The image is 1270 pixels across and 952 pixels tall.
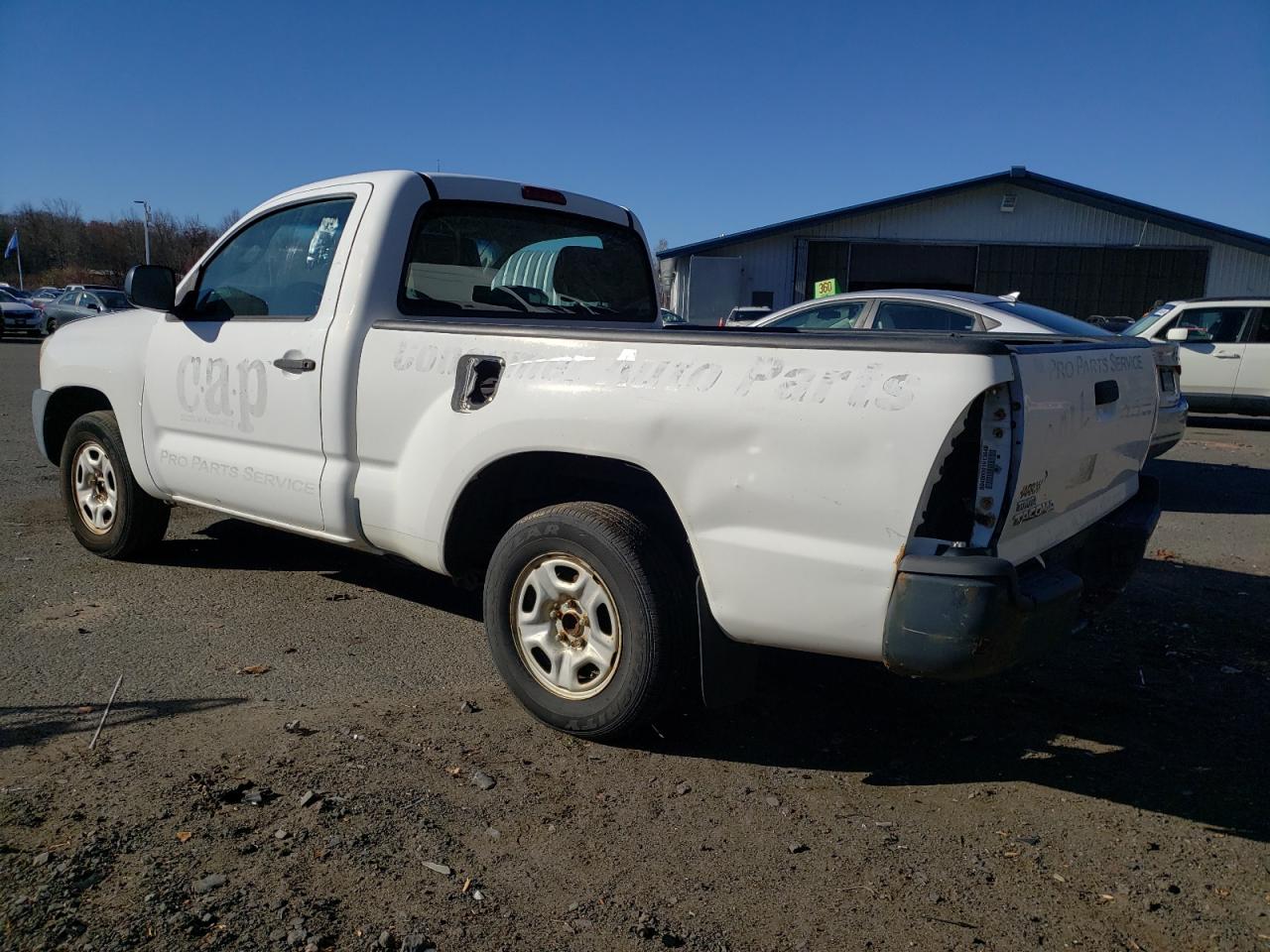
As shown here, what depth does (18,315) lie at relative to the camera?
1224 inches

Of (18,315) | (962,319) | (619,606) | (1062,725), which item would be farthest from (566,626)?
(18,315)

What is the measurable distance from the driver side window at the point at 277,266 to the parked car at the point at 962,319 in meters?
4.64

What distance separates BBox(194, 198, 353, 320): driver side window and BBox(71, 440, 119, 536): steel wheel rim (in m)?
1.19

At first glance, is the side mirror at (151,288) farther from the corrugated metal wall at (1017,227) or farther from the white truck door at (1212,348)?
the corrugated metal wall at (1017,227)

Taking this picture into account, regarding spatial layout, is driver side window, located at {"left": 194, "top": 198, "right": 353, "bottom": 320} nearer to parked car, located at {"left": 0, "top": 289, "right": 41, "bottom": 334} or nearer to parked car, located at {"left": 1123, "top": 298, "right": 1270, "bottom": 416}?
parked car, located at {"left": 1123, "top": 298, "right": 1270, "bottom": 416}

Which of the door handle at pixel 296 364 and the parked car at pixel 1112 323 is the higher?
the parked car at pixel 1112 323

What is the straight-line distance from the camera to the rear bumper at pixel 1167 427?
7754 mm

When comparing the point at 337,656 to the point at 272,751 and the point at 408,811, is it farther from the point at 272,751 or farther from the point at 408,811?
the point at 408,811

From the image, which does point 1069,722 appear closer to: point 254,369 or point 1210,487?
point 254,369

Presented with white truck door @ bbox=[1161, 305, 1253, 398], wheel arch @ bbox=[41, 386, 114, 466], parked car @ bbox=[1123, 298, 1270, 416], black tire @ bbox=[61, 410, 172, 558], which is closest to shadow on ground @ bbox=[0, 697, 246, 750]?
black tire @ bbox=[61, 410, 172, 558]

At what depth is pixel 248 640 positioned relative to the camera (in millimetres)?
4480

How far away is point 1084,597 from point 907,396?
161 centimetres

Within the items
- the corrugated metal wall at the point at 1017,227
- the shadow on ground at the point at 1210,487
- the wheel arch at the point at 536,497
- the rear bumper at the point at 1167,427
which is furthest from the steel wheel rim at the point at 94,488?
the corrugated metal wall at the point at 1017,227

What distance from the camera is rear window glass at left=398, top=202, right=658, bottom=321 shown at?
4457 millimetres
